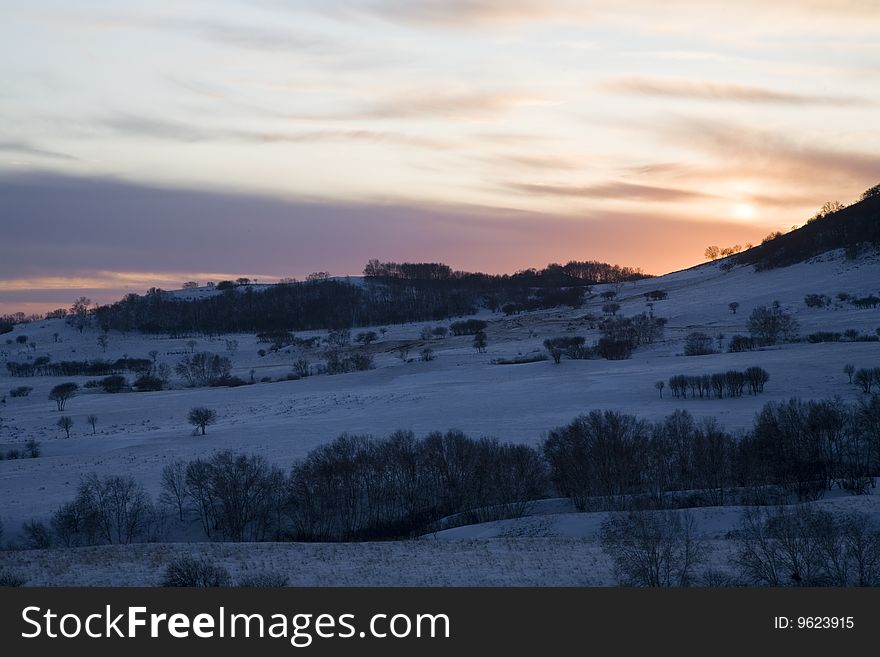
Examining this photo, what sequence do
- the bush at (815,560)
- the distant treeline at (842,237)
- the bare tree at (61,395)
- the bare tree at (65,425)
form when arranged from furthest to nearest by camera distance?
the distant treeline at (842,237), the bare tree at (61,395), the bare tree at (65,425), the bush at (815,560)

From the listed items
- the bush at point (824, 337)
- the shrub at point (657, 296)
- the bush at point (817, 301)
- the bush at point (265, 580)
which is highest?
the shrub at point (657, 296)

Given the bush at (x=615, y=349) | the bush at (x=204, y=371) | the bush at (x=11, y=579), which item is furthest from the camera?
the bush at (x=204, y=371)

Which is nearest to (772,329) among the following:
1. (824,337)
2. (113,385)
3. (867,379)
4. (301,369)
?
(824,337)

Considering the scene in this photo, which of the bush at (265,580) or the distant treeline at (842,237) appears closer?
the bush at (265,580)

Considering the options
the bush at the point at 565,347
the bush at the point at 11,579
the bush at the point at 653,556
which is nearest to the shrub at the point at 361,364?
the bush at the point at 565,347

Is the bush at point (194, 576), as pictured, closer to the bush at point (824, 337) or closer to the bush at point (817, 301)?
the bush at point (824, 337)

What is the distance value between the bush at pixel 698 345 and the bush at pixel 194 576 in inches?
3239

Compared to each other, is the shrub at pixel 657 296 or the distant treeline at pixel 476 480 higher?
the shrub at pixel 657 296

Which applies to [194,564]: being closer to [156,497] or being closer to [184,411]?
[156,497]

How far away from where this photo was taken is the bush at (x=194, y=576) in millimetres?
27125

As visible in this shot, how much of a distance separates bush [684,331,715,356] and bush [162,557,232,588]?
3239 inches

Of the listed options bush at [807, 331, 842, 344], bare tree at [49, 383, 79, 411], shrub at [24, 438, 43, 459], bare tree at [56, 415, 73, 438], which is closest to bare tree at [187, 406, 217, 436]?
bare tree at [56, 415, 73, 438]

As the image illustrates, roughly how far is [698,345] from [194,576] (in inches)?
3459

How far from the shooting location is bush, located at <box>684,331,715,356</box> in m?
100
